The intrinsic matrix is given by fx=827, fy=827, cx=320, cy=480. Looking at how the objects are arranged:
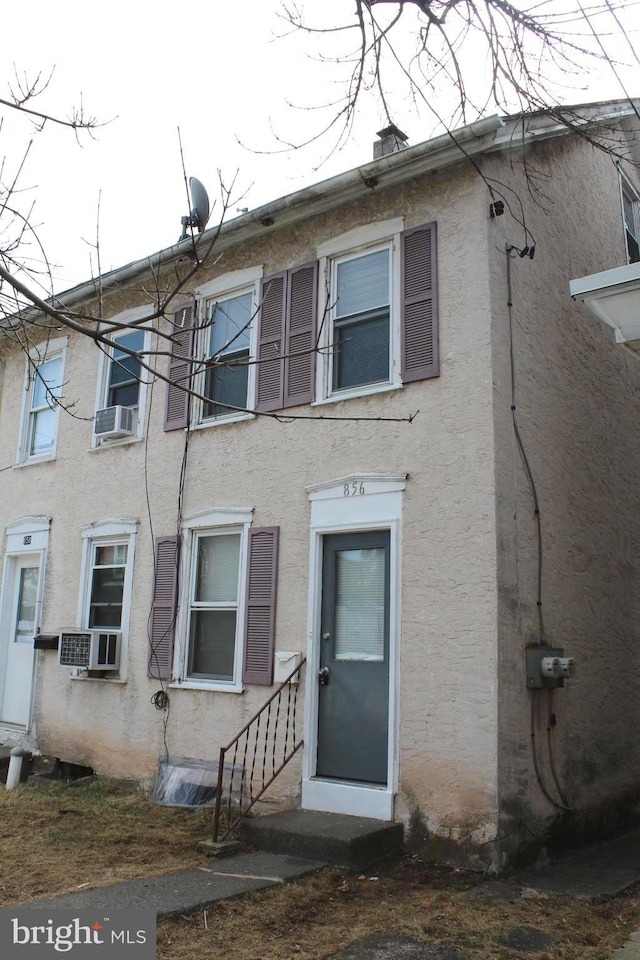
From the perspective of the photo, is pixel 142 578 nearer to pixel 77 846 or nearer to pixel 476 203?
pixel 77 846

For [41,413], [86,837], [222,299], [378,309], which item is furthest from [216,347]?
[86,837]

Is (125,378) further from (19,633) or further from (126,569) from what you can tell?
(19,633)

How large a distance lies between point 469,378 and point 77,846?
4805 mm

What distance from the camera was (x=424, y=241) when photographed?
7293 millimetres

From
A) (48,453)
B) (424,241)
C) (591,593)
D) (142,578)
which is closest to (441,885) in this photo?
(591,593)

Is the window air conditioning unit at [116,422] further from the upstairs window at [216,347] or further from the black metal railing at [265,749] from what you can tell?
the black metal railing at [265,749]

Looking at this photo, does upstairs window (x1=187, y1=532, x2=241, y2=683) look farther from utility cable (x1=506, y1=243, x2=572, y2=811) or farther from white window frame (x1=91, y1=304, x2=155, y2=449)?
utility cable (x1=506, y1=243, x2=572, y2=811)

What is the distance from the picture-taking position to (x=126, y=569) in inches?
356

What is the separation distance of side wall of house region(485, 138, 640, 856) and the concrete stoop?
35.2 inches

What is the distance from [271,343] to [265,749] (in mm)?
3867

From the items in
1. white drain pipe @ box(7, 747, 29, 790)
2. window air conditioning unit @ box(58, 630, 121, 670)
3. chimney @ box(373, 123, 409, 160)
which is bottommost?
white drain pipe @ box(7, 747, 29, 790)

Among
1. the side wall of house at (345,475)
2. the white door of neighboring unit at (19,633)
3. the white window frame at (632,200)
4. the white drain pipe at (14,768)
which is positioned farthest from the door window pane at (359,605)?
the white window frame at (632,200)

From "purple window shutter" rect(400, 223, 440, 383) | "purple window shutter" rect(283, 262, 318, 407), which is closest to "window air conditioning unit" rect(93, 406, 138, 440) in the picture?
"purple window shutter" rect(283, 262, 318, 407)

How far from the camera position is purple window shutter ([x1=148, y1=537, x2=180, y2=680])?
8341mm
